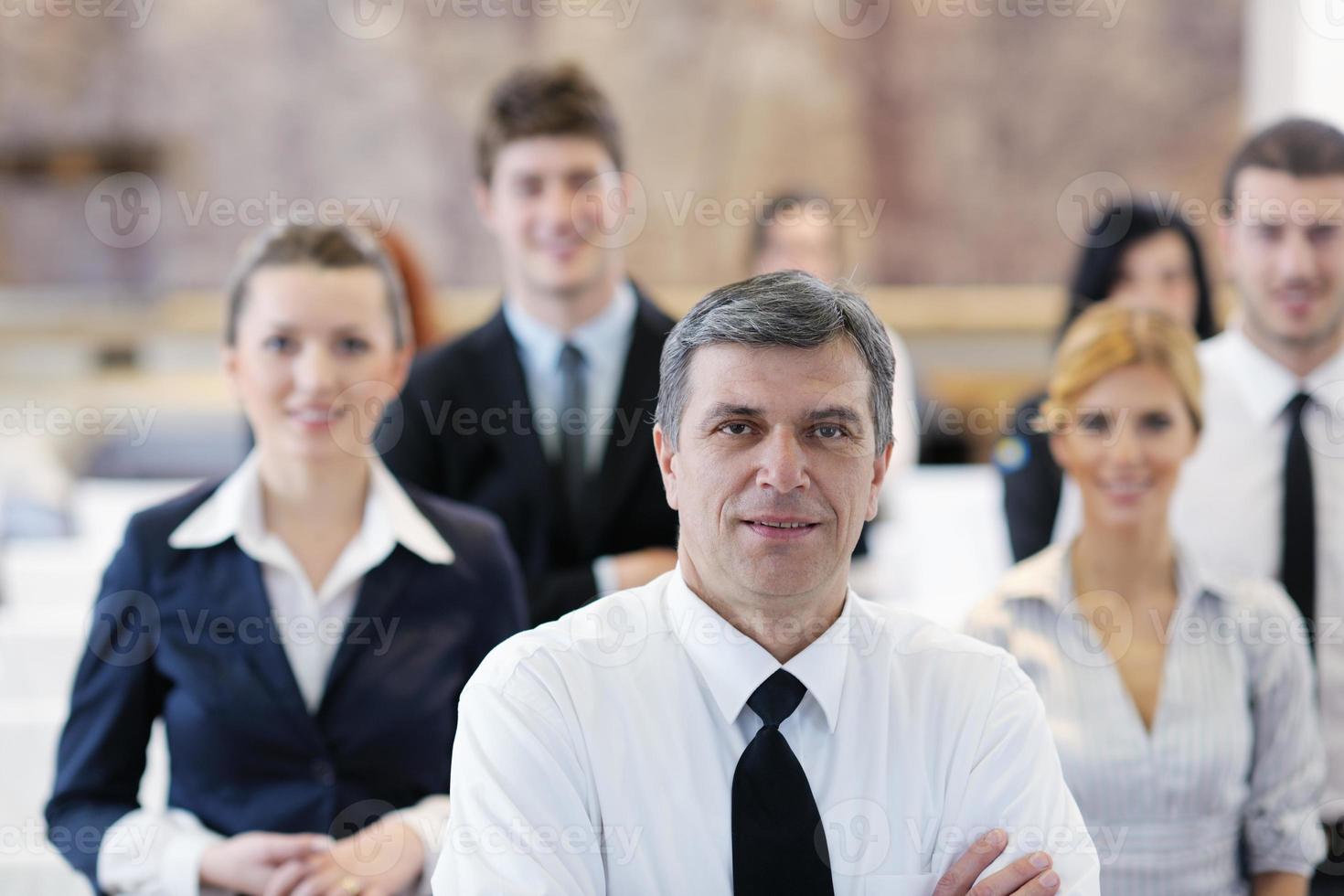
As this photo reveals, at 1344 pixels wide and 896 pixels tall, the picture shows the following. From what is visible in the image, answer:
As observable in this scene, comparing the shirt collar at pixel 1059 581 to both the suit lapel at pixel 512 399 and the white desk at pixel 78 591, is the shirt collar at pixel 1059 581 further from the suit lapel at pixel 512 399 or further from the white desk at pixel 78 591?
the suit lapel at pixel 512 399

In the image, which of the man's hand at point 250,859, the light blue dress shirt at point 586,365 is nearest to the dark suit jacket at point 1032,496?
the light blue dress shirt at point 586,365

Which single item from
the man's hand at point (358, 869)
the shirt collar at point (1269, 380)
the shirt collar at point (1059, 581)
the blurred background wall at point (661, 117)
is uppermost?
the blurred background wall at point (661, 117)

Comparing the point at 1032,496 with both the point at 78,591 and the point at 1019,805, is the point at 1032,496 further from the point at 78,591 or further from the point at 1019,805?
the point at 78,591

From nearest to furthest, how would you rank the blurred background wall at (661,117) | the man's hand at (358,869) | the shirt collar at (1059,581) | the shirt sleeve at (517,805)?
the shirt sleeve at (517,805) < the man's hand at (358,869) < the shirt collar at (1059,581) < the blurred background wall at (661,117)

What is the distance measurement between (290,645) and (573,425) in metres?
0.72

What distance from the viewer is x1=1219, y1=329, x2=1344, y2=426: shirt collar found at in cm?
239

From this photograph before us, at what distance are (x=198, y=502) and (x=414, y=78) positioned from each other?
168 inches

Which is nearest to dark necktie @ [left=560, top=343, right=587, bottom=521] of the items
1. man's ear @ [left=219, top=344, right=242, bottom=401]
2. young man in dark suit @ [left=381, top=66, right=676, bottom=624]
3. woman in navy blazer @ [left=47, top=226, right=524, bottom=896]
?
young man in dark suit @ [left=381, top=66, right=676, bottom=624]

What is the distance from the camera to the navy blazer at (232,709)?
1875mm

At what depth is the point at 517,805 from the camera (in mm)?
1407

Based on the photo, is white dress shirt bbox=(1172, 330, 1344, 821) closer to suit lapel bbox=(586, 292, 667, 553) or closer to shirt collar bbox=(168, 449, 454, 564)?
suit lapel bbox=(586, 292, 667, 553)

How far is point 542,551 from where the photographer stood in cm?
237

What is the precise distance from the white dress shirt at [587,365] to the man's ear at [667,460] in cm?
80

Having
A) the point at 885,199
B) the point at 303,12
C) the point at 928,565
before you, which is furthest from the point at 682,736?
the point at 303,12
